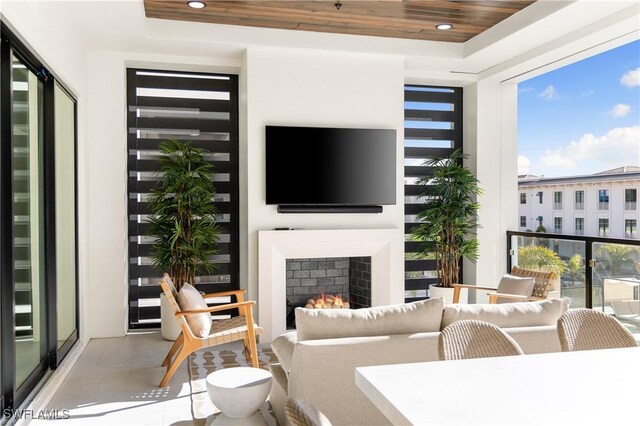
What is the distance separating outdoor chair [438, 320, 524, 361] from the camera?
86.0 inches

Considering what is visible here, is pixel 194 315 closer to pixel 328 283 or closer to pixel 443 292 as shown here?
pixel 328 283

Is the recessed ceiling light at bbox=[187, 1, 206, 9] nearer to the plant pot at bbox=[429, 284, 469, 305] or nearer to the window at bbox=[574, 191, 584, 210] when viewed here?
the plant pot at bbox=[429, 284, 469, 305]

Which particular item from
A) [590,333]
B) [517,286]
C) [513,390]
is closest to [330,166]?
[517,286]

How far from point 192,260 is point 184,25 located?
2.20 m

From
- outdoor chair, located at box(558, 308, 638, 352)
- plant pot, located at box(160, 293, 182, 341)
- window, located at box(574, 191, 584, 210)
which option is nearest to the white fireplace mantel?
plant pot, located at box(160, 293, 182, 341)

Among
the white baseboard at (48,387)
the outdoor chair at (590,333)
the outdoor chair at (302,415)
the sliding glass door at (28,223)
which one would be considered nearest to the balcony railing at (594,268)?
the outdoor chair at (590,333)

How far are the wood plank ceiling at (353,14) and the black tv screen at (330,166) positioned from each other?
98 cm

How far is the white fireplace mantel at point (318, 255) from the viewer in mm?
5383

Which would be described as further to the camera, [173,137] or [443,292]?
[443,292]

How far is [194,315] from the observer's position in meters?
3.97

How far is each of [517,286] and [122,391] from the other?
3.30 metres

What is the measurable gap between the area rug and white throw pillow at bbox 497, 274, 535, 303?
211cm

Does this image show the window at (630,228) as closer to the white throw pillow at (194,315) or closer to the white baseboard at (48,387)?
the white throw pillow at (194,315)

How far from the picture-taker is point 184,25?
516cm
